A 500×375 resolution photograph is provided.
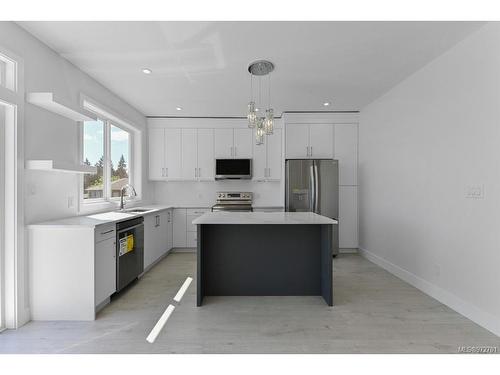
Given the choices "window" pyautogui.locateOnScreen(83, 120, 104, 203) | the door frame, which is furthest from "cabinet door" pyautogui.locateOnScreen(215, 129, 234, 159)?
the door frame

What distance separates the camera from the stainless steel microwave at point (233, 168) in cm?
503

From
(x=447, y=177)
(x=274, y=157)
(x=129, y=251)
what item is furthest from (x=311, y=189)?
(x=129, y=251)

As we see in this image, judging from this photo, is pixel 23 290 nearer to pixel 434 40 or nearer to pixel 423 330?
pixel 423 330

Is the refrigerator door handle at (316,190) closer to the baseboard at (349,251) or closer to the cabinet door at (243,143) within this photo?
the baseboard at (349,251)

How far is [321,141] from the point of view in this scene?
484 centimetres

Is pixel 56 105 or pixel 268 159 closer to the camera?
pixel 56 105

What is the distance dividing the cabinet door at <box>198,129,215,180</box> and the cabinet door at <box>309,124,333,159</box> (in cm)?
192

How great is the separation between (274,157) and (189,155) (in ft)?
5.56

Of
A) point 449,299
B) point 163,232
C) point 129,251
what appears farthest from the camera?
point 163,232

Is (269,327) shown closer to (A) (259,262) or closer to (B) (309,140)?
(A) (259,262)

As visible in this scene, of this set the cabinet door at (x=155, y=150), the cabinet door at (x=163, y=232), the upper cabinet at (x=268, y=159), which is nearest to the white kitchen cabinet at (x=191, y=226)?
the cabinet door at (x=163, y=232)

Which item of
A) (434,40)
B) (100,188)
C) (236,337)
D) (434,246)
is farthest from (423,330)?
(100,188)

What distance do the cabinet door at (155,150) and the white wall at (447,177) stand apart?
3.95m

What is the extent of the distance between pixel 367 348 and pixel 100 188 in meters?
3.80
